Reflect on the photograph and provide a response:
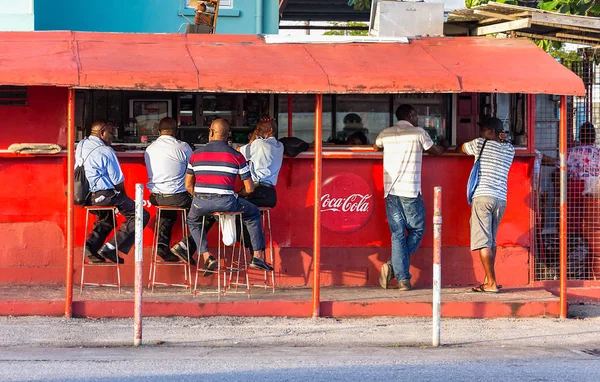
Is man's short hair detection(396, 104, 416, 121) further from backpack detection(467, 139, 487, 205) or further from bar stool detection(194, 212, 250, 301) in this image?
bar stool detection(194, 212, 250, 301)

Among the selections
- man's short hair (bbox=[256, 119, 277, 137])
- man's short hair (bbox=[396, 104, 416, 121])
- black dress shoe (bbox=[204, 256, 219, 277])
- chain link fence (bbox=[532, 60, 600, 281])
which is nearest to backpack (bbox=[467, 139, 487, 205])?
man's short hair (bbox=[396, 104, 416, 121])

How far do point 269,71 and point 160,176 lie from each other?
1.73 metres

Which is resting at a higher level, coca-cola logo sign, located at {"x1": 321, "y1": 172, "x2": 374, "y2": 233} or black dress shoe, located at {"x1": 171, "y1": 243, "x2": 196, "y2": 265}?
coca-cola logo sign, located at {"x1": 321, "y1": 172, "x2": 374, "y2": 233}

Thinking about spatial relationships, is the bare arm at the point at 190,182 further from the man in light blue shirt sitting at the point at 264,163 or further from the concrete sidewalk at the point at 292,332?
the concrete sidewalk at the point at 292,332

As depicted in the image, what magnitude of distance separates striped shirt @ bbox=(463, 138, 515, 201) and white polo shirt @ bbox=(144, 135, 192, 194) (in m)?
3.26

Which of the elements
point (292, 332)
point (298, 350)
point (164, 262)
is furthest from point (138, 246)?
point (164, 262)

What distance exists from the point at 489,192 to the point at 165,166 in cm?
353

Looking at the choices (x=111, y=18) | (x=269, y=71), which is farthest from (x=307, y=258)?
(x=111, y=18)

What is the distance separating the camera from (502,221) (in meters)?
11.5

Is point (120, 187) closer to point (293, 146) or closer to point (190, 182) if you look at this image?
point (190, 182)

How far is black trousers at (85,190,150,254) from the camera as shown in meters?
10.4

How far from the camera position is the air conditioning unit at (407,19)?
11.5 meters

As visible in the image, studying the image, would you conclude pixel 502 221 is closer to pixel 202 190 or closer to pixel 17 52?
pixel 202 190

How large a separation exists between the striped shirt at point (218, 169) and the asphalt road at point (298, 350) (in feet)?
4.37
